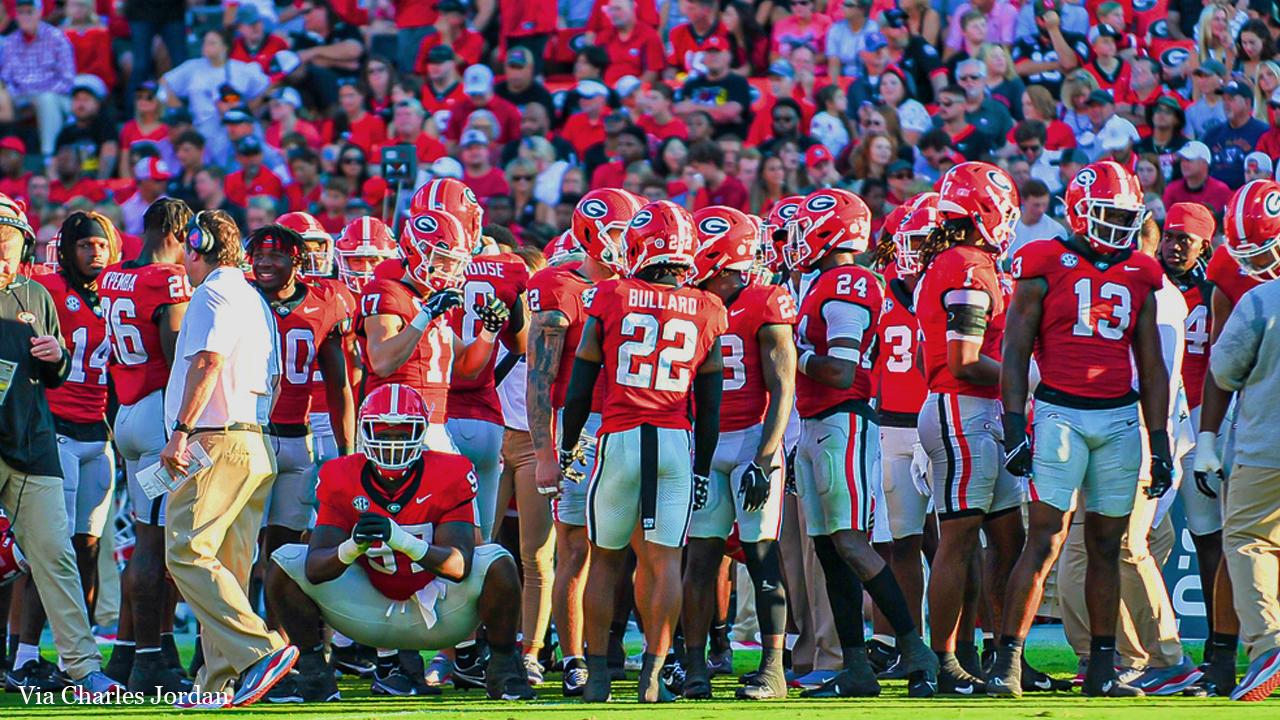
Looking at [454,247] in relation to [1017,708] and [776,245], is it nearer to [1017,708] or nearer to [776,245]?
[776,245]

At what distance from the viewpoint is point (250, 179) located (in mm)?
17531

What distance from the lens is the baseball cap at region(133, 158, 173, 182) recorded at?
1764 centimetres

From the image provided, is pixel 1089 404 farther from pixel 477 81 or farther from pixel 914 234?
pixel 477 81

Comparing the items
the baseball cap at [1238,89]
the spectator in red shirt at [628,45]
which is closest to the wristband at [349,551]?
the baseball cap at [1238,89]

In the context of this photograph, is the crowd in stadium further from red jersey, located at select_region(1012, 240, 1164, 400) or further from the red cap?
the red cap

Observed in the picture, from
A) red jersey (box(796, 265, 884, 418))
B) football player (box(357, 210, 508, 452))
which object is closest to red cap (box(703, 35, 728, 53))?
football player (box(357, 210, 508, 452))

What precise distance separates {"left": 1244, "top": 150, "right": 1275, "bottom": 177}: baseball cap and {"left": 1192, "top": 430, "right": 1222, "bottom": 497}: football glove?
5519 mm

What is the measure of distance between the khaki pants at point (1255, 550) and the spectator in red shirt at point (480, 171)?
9182 mm

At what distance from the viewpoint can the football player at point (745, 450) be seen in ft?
28.5

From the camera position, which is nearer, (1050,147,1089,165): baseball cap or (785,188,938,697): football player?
(785,188,938,697): football player

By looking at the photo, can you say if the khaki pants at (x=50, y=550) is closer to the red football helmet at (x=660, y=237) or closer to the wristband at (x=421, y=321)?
the wristband at (x=421, y=321)

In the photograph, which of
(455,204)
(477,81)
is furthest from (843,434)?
(477,81)

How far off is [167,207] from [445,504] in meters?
2.26

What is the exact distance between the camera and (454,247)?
31.2 feet
